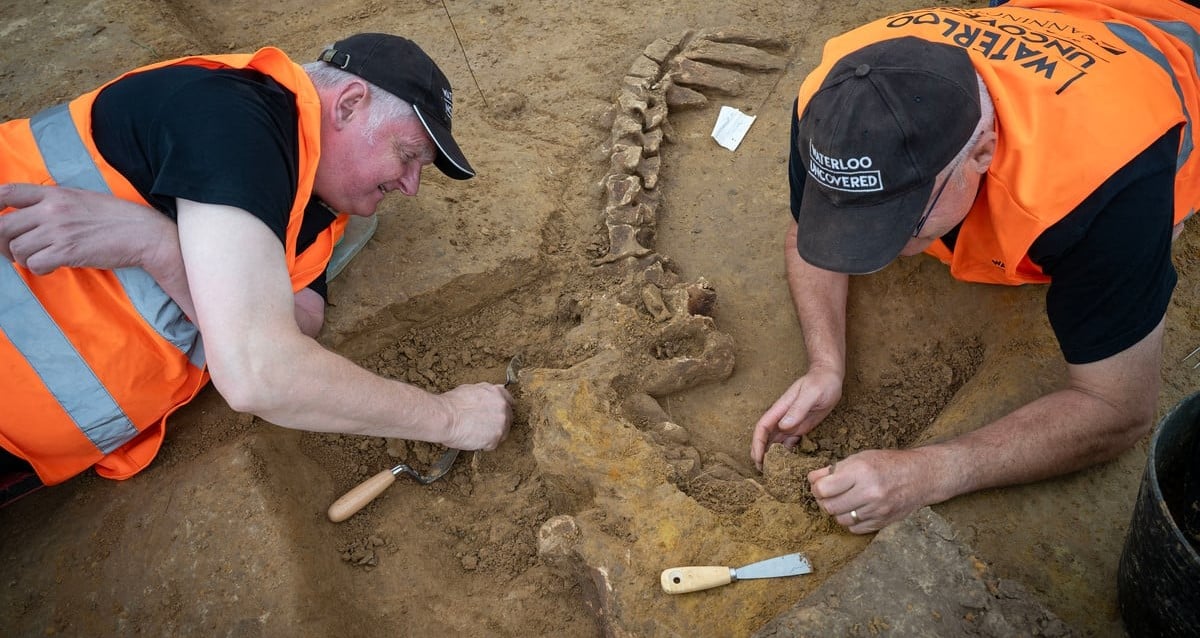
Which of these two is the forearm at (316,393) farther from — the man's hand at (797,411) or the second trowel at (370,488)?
the man's hand at (797,411)

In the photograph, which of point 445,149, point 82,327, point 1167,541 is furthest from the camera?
point 445,149

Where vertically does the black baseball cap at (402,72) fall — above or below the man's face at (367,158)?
above

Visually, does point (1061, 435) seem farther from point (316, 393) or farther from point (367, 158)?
point (367, 158)

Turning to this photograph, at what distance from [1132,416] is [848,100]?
116 cm

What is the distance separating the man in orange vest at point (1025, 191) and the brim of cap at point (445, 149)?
108cm

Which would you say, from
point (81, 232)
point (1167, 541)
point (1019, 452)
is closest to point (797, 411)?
point (1019, 452)

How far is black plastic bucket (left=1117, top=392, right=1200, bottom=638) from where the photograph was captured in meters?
1.74

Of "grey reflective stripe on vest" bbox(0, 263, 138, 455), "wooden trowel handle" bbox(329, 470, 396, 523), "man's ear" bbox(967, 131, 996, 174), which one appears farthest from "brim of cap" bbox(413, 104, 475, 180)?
"man's ear" bbox(967, 131, 996, 174)

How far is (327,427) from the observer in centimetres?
230

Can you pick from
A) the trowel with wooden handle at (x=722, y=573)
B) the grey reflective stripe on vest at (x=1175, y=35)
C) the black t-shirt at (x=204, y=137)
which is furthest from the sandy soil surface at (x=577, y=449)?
the black t-shirt at (x=204, y=137)

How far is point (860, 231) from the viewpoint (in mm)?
2193

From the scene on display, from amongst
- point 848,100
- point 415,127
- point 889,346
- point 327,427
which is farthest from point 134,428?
point 889,346

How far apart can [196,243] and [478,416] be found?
0.99 m

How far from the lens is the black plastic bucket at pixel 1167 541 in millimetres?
1742
